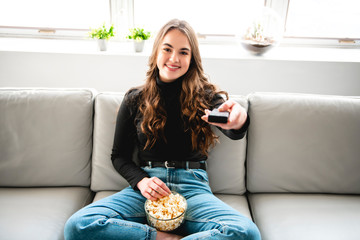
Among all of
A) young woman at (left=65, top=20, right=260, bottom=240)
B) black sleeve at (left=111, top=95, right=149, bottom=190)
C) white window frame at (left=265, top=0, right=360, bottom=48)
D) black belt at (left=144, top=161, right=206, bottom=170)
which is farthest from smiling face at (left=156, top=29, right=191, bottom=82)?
white window frame at (left=265, top=0, right=360, bottom=48)

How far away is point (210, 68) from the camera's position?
1665 millimetres

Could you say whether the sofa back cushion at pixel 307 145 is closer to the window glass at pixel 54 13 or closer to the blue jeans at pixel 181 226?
the blue jeans at pixel 181 226

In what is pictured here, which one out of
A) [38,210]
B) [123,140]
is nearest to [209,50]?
[123,140]

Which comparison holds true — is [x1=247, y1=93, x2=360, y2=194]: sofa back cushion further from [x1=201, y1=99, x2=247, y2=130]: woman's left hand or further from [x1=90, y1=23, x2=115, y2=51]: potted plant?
[x1=90, y1=23, x2=115, y2=51]: potted plant

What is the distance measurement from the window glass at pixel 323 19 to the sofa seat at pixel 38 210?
1850mm

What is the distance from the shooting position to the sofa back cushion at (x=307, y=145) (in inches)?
49.3

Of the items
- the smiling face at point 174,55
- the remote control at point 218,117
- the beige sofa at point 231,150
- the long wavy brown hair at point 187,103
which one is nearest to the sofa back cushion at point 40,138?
the beige sofa at point 231,150

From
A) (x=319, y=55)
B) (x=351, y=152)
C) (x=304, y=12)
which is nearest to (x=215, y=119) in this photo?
(x=351, y=152)

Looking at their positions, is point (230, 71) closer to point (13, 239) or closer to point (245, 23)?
point (245, 23)

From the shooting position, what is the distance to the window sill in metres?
1.65

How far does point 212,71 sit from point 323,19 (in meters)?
1.00

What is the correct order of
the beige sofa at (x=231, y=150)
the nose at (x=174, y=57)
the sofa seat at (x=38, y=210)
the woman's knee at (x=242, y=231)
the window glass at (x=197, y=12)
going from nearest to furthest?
the woman's knee at (x=242, y=231) → the sofa seat at (x=38, y=210) → the nose at (x=174, y=57) → the beige sofa at (x=231, y=150) → the window glass at (x=197, y=12)

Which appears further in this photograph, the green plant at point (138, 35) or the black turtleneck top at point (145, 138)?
the green plant at point (138, 35)

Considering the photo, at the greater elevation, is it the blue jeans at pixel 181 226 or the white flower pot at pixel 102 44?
the white flower pot at pixel 102 44
